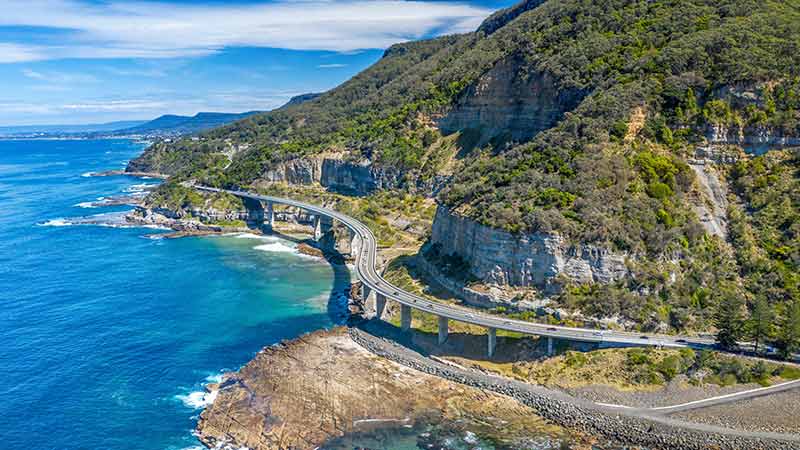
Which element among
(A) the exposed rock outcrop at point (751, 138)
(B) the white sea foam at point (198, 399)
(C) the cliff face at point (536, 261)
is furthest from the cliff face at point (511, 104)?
(B) the white sea foam at point (198, 399)

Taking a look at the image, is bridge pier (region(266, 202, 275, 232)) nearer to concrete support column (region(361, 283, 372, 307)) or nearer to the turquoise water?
the turquoise water

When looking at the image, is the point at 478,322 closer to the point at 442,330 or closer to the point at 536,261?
the point at 442,330

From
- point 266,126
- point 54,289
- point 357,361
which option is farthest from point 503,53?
point 266,126

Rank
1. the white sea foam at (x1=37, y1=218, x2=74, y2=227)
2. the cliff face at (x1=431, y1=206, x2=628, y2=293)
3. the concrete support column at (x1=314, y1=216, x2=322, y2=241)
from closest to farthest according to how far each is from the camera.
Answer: the cliff face at (x1=431, y1=206, x2=628, y2=293), the concrete support column at (x1=314, y1=216, x2=322, y2=241), the white sea foam at (x1=37, y1=218, x2=74, y2=227)

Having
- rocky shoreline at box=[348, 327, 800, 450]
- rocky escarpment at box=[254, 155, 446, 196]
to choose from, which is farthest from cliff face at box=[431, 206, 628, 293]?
rocky escarpment at box=[254, 155, 446, 196]

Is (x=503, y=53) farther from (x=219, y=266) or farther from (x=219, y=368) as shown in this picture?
(x=219, y=368)

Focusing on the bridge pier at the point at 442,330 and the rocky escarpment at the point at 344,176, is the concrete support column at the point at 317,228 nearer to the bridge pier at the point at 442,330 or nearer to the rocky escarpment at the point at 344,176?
the rocky escarpment at the point at 344,176
